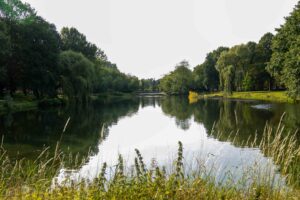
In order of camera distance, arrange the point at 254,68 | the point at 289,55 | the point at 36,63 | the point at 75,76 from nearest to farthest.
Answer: the point at 289,55 < the point at 36,63 < the point at 75,76 < the point at 254,68

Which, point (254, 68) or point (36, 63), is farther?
point (254, 68)

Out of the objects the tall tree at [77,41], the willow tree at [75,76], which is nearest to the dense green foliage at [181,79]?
the tall tree at [77,41]

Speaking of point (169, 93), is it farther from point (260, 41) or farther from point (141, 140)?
point (141, 140)

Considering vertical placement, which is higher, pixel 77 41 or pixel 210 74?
pixel 77 41

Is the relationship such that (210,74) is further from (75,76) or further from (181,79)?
(75,76)

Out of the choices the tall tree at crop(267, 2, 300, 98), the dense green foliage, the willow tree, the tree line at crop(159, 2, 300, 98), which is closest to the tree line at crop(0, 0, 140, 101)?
the willow tree

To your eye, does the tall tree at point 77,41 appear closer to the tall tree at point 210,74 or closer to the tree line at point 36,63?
the tree line at point 36,63

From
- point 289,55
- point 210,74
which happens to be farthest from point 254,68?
point 289,55

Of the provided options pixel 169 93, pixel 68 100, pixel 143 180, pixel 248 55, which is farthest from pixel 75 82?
pixel 169 93

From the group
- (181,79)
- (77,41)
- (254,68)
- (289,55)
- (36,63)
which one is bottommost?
(289,55)

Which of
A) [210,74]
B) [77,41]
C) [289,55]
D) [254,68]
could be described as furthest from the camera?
[210,74]

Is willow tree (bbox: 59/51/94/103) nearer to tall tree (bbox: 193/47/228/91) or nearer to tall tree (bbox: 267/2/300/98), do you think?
tall tree (bbox: 267/2/300/98)

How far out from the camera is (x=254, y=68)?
6644 cm

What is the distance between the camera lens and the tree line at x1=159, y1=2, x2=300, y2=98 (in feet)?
78.2
